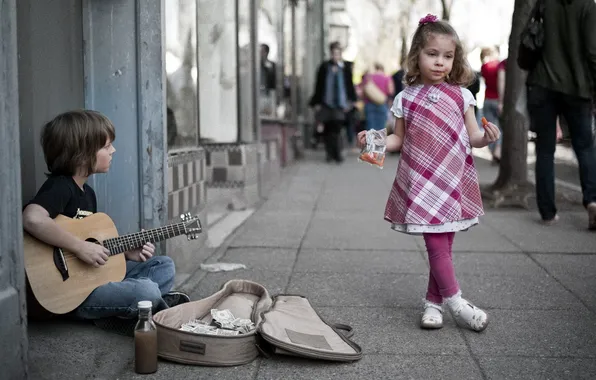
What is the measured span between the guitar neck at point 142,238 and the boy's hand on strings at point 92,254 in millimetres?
127

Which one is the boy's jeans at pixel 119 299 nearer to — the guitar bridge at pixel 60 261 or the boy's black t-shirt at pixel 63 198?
the guitar bridge at pixel 60 261

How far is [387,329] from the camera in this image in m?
3.96

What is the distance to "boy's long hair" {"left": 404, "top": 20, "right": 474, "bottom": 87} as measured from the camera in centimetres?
400

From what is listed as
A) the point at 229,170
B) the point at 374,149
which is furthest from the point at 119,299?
the point at 229,170

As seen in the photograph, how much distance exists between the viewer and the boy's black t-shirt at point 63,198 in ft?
11.7

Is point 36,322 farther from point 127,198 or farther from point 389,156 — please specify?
point 389,156

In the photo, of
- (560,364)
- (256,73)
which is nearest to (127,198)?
(560,364)

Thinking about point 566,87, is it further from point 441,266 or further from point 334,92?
point 334,92

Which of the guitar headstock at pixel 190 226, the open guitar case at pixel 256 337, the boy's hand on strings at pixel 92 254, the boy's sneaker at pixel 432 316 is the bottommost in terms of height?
the boy's sneaker at pixel 432 316

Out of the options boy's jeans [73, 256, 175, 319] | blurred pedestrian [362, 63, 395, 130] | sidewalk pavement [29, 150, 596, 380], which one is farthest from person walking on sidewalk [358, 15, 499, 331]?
blurred pedestrian [362, 63, 395, 130]

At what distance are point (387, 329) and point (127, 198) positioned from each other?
1.64 meters

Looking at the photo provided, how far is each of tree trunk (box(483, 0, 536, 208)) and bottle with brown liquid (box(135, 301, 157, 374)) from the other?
581 cm

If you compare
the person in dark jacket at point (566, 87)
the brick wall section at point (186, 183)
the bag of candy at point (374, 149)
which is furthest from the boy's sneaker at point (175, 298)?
the person in dark jacket at point (566, 87)

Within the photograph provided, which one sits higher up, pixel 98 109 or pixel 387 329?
pixel 98 109
